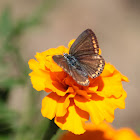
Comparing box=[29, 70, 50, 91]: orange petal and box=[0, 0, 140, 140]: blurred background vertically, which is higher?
box=[29, 70, 50, 91]: orange petal

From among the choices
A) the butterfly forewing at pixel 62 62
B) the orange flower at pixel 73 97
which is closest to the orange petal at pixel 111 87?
the orange flower at pixel 73 97

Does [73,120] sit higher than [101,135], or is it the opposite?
[73,120]

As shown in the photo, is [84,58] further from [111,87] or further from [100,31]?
[100,31]

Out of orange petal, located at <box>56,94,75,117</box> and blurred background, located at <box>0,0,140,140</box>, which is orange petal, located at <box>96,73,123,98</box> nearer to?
orange petal, located at <box>56,94,75,117</box>

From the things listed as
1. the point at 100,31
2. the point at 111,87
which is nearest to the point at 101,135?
the point at 111,87

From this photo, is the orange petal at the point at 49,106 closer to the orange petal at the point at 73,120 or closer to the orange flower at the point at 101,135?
the orange petal at the point at 73,120

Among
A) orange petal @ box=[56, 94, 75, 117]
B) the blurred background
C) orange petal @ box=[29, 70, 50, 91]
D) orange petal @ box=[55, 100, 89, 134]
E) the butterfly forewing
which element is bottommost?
the blurred background

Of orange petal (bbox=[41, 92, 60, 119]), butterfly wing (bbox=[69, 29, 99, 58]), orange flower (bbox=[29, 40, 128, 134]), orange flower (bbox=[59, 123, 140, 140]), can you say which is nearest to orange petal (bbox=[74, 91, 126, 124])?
orange flower (bbox=[29, 40, 128, 134])

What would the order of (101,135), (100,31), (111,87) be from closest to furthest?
(111,87)
(101,135)
(100,31)

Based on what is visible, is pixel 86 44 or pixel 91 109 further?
pixel 86 44
